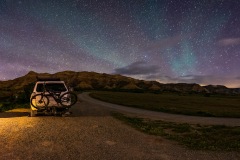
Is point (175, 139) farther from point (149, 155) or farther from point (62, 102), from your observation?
point (62, 102)

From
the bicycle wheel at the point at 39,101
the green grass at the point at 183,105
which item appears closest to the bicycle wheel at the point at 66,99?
the bicycle wheel at the point at 39,101

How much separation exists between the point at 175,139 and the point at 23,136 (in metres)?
6.93

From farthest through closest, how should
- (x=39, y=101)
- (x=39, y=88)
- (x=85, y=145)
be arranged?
(x=39, y=88), (x=39, y=101), (x=85, y=145)

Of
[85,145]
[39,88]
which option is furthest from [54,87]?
[85,145]

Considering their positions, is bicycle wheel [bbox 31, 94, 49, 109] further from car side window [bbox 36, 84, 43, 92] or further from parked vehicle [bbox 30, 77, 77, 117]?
car side window [bbox 36, 84, 43, 92]

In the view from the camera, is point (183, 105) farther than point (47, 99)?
Yes

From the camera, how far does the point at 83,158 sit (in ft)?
27.7

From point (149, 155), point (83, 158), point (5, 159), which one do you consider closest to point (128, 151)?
point (149, 155)

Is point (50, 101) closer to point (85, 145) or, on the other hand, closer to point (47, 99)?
point (47, 99)

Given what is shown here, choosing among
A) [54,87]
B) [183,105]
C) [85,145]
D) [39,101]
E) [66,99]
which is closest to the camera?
[85,145]

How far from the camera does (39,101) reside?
17.4 m

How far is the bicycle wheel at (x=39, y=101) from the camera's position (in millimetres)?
17438

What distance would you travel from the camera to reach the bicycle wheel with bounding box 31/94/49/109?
57.2ft

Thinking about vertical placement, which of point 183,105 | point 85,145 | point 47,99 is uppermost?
point 47,99
